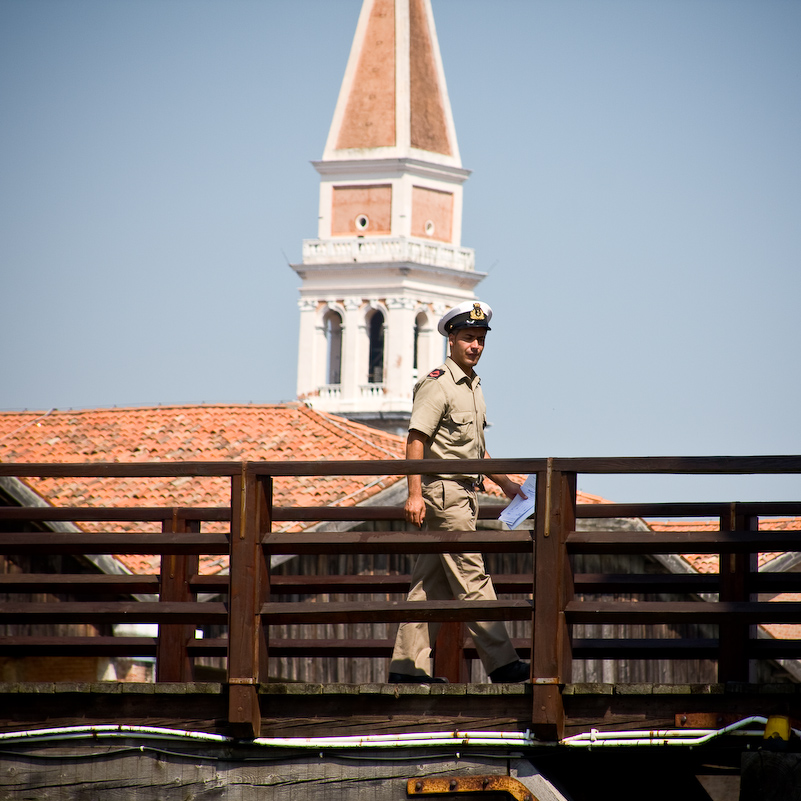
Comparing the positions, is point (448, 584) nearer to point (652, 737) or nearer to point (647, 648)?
point (647, 648)

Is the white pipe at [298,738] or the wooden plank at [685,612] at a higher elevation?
the wooden plank at [685,612]

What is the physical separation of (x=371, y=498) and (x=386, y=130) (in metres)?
52.3

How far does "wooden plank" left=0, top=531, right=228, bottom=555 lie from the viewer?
22.9ft

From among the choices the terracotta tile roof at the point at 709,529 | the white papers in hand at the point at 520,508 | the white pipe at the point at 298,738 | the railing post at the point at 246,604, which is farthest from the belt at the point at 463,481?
the terracotta tile roof at the point at 709,529

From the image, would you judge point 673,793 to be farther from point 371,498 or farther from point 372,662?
point 372,662

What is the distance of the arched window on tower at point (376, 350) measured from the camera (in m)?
Answer: 73.0

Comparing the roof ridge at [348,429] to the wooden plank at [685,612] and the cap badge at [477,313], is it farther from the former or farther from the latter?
the wooden plank at [685,612]

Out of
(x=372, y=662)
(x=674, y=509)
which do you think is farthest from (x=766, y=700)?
(x=372, y=662)

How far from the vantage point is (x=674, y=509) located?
23.0 feet

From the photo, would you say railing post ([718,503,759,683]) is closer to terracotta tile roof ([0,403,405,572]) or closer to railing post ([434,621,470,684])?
railing post ([434,621,470,684])

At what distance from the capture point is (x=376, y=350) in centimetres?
7381

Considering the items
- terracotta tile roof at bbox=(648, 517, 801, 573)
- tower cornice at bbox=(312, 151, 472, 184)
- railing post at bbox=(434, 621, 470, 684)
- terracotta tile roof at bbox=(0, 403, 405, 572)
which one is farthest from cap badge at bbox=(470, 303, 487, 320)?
tower cornice at bbox=(312, 151, 472, 184)

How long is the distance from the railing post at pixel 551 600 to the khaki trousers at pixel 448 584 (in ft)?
1.85

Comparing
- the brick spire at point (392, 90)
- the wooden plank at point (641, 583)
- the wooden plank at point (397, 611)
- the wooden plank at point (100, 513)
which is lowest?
the wooden plank at point (397, 611)
